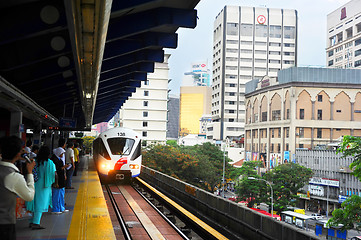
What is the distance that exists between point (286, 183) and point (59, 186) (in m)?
40.2

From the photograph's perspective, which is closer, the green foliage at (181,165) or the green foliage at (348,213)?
the green foliage at (348,213)

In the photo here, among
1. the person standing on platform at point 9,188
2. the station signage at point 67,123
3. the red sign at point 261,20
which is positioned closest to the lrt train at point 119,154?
the station signage at point 67,123

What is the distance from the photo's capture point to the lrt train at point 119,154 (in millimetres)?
19203

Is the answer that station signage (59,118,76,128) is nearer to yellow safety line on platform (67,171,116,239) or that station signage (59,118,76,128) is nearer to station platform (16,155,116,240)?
yellow safety line on platform (67,171,116,239)

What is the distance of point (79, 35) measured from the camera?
20.4 feet

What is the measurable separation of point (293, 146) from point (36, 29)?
6190cm

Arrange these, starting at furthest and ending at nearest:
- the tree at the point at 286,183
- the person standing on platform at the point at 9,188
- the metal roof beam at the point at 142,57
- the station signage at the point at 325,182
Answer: the station signage at the point at 325,182 < the tree at the point at 286,183 < the metal roof beam at the point at 142,57 < the person standing on platform at the point at 9,188

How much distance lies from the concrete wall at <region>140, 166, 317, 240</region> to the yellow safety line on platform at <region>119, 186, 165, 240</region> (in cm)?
161

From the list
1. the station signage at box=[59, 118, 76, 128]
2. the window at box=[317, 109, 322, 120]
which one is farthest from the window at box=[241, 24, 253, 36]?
the station signage at box=[59, 118, 76, 128]

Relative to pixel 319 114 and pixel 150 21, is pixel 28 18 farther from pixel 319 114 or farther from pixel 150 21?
pixel 319 114

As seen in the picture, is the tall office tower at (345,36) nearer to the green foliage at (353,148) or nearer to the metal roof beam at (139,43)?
the green foliage at (353,148)

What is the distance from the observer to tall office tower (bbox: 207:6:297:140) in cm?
11544

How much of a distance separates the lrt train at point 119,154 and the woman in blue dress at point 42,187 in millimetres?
10972

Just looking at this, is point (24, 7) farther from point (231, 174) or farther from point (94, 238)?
point (231, 174)
